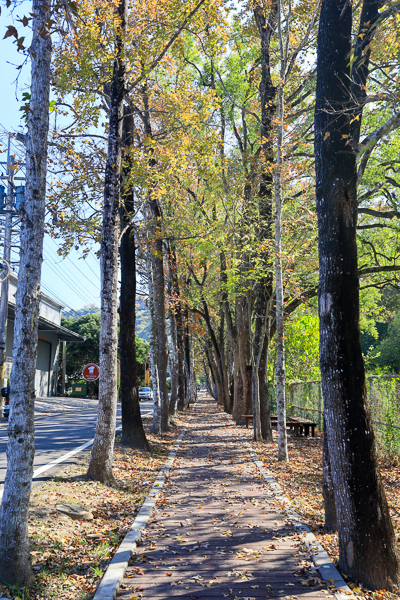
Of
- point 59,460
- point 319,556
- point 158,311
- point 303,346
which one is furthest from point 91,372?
point 303,346

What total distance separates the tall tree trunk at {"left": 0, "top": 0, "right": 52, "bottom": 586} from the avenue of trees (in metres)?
0.01

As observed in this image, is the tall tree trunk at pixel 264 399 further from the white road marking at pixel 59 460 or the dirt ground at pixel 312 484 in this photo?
the white road marking at pixel 59 460

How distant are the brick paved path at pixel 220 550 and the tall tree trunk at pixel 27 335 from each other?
114 cm

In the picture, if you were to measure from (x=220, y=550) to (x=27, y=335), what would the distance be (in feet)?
11.2

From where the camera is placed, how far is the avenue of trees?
4.64 m

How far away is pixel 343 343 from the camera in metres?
4.84

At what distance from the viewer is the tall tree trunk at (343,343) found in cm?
461

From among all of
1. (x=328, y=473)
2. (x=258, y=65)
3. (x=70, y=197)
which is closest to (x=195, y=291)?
(x=258, y=65)

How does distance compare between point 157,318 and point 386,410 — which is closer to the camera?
point 386,410

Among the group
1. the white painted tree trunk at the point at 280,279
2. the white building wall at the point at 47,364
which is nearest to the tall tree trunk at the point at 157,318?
the white painted tree trunk at the point at 280,279

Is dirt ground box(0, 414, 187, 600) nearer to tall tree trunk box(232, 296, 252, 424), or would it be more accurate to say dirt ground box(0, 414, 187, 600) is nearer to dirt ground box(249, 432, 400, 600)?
dirt ground box(249, 432, 400, 600)

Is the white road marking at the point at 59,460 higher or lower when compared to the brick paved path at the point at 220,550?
higher

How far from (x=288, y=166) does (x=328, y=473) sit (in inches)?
369

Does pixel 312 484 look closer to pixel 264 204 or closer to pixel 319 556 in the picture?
pixel 319 556
